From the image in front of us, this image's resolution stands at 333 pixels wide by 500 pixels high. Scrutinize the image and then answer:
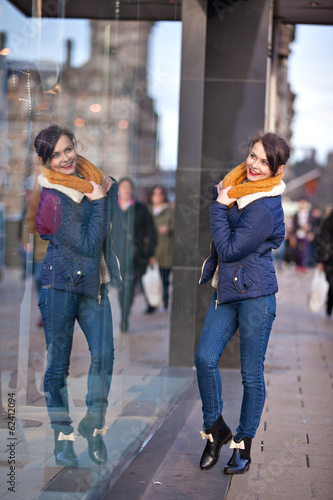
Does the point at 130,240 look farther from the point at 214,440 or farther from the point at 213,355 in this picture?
the point at 214,440

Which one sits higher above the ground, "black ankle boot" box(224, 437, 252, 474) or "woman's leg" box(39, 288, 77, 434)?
"woman's leg" box(39, 288, 77, 434)

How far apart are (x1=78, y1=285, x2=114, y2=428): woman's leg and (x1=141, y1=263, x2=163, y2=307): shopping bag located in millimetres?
3223

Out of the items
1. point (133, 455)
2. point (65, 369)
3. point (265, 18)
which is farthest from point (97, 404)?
point (265, 18)

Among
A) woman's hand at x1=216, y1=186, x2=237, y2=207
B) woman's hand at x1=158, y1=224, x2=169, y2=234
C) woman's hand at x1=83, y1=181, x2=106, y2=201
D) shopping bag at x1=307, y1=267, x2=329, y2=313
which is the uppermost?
woman's hand at x1=83, y1=181, x2=106, y2=201

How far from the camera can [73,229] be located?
3.71 m

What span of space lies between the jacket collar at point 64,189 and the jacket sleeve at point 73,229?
0.21 ft

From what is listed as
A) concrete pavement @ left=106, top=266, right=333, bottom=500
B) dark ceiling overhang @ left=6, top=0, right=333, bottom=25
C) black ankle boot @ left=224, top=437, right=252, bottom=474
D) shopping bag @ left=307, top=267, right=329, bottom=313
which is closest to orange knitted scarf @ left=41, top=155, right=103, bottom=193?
dark ceiling overhang @ left=6, top=0, right=333, bottom=25

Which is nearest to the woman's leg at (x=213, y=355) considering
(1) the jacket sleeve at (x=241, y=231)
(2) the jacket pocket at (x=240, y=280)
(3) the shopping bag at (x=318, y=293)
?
(2) the jacket pocket at (x=240, y=280)

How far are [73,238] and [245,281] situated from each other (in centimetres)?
103

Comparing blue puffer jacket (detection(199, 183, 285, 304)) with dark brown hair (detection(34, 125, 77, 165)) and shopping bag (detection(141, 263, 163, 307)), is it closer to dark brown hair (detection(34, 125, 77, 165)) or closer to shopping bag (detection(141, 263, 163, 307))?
dark brown hair (detection(34, 125, 77, 165))

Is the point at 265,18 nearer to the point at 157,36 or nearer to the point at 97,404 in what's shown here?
the point at 157,36

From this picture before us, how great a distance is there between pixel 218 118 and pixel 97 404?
4.14m

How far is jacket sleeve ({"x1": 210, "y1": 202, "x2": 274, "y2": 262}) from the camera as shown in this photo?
168 inches

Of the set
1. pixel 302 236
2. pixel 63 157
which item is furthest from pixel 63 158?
pixel 302 236
